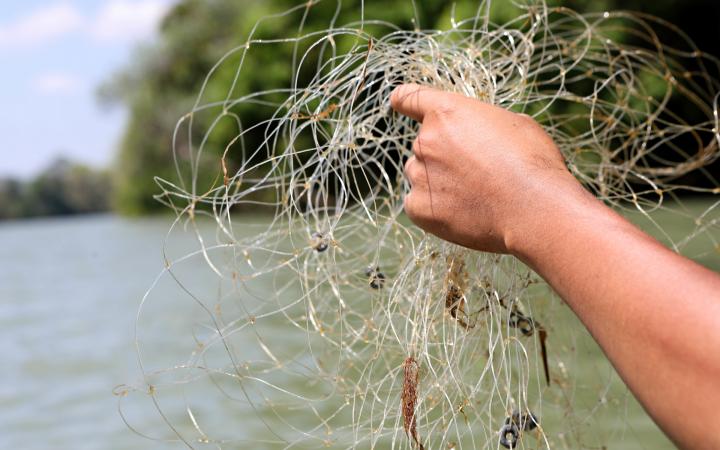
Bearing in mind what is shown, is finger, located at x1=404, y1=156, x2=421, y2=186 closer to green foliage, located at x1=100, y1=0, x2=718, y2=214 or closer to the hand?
the hand

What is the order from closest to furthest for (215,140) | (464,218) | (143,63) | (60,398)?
(464,218)
(60,398)
(215,140)
(143,63)

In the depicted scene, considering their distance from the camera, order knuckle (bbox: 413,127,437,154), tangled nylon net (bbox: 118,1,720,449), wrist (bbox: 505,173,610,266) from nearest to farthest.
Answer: wrist (bbox: 505,173,610,266) → knuckle (bbox: 413,127,437,154) → tangled nylon net (bbox: 118,1,720,449)

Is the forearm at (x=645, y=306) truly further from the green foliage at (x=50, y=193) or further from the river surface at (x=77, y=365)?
the green foliage at (x=50, y=193)

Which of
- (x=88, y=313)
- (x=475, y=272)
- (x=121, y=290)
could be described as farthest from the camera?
(x=121, y=290)

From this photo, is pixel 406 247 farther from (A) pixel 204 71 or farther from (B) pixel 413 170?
(A) pixel 204 71

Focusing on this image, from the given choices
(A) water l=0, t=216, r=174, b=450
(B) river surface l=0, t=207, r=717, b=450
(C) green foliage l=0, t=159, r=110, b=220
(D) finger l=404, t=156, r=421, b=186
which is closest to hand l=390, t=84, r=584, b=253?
(D) finger l=404, t=156, r=421, b=186

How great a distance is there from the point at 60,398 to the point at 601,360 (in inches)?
99.8

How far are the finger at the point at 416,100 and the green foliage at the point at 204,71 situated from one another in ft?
40.0

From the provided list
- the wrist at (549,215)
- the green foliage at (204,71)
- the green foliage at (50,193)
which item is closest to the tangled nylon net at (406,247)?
the wrist at (549,215)

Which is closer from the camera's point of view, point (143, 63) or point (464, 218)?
point (464, 218)

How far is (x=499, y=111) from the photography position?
1062 mm

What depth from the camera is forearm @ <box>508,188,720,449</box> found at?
0.68 m

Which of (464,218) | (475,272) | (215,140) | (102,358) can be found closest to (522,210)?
(464,218)

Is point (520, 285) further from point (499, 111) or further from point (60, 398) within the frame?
point (60, 398)
